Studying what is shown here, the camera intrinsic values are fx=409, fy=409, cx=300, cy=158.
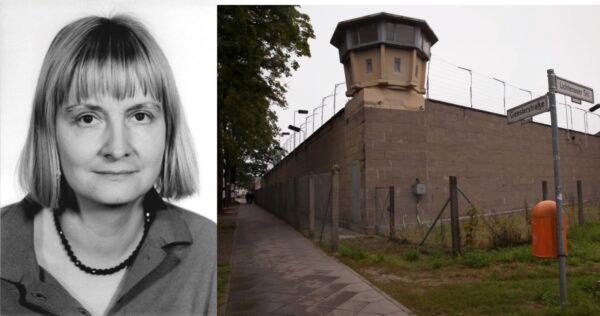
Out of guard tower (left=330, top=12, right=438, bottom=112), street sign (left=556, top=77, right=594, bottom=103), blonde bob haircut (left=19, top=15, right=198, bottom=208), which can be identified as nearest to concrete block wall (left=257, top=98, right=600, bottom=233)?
guard tower (left=330, top=12, right=438, bottom=112)

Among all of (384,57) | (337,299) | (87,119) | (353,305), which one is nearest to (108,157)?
(87,119)

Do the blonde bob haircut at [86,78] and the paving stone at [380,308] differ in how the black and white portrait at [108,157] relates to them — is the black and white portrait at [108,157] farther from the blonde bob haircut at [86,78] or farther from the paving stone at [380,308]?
the paving stone at [380,308]

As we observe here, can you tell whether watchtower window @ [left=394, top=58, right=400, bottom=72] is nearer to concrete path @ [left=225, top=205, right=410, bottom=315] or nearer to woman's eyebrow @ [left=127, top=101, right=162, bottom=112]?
concrete path @ [left=225, top=205, right=410, bottom=315]

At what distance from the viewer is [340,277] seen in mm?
6438

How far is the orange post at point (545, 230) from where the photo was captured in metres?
4.53

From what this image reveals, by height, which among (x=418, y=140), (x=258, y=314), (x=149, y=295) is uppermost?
(x=418, y=140)

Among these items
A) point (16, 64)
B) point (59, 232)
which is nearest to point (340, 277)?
point (59, 232)

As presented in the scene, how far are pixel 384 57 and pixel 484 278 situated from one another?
24.8 feet

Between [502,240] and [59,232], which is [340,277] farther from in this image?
[59,232]

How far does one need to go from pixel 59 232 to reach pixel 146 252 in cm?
64

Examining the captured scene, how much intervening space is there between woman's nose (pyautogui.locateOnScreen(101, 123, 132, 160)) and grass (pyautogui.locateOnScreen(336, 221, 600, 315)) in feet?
11.6

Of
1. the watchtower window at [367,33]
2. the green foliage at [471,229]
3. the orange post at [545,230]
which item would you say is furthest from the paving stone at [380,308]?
the watchtower window at [367,33]

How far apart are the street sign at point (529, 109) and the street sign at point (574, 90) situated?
194 millimetres

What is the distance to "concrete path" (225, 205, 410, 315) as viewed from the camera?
4832 millimetres
